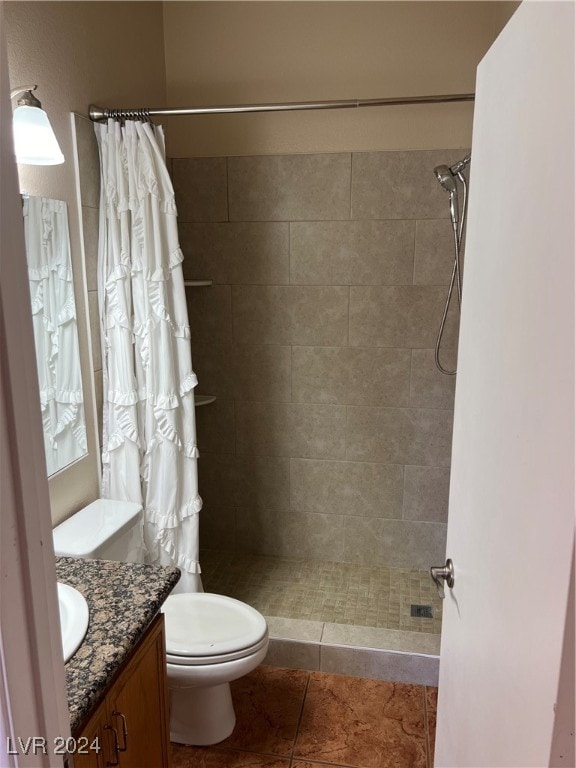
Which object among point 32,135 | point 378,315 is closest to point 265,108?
point 32,135

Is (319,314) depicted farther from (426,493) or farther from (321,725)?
(321,725)

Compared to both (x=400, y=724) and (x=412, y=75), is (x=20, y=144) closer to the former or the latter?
(x=412, y=75)

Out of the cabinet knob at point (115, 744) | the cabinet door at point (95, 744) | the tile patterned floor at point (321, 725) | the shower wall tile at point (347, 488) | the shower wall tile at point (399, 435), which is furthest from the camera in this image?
the shower wall tile at point (347, 488)

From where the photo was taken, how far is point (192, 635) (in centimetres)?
187

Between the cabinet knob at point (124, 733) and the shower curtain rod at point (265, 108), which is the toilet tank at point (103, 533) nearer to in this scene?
the cabinet knob at point (124, 733)

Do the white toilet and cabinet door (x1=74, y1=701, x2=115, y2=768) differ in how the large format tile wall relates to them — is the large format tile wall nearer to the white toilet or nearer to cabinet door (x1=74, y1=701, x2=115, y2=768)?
the white toilet

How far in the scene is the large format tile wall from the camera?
103 inches

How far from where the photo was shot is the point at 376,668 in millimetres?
2270

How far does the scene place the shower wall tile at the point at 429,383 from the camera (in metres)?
2.68

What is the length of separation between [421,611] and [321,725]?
72 cm

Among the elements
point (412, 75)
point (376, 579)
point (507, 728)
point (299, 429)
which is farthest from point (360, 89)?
point (507, 728)

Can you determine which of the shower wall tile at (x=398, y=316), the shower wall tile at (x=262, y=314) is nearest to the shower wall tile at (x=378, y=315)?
Result: the shower wall tile at (x=398, y=316)

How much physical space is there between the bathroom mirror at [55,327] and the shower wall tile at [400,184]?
4.34ft

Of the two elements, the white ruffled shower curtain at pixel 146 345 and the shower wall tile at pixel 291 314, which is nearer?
the white ruffled shower curtain at pixel 146 345
